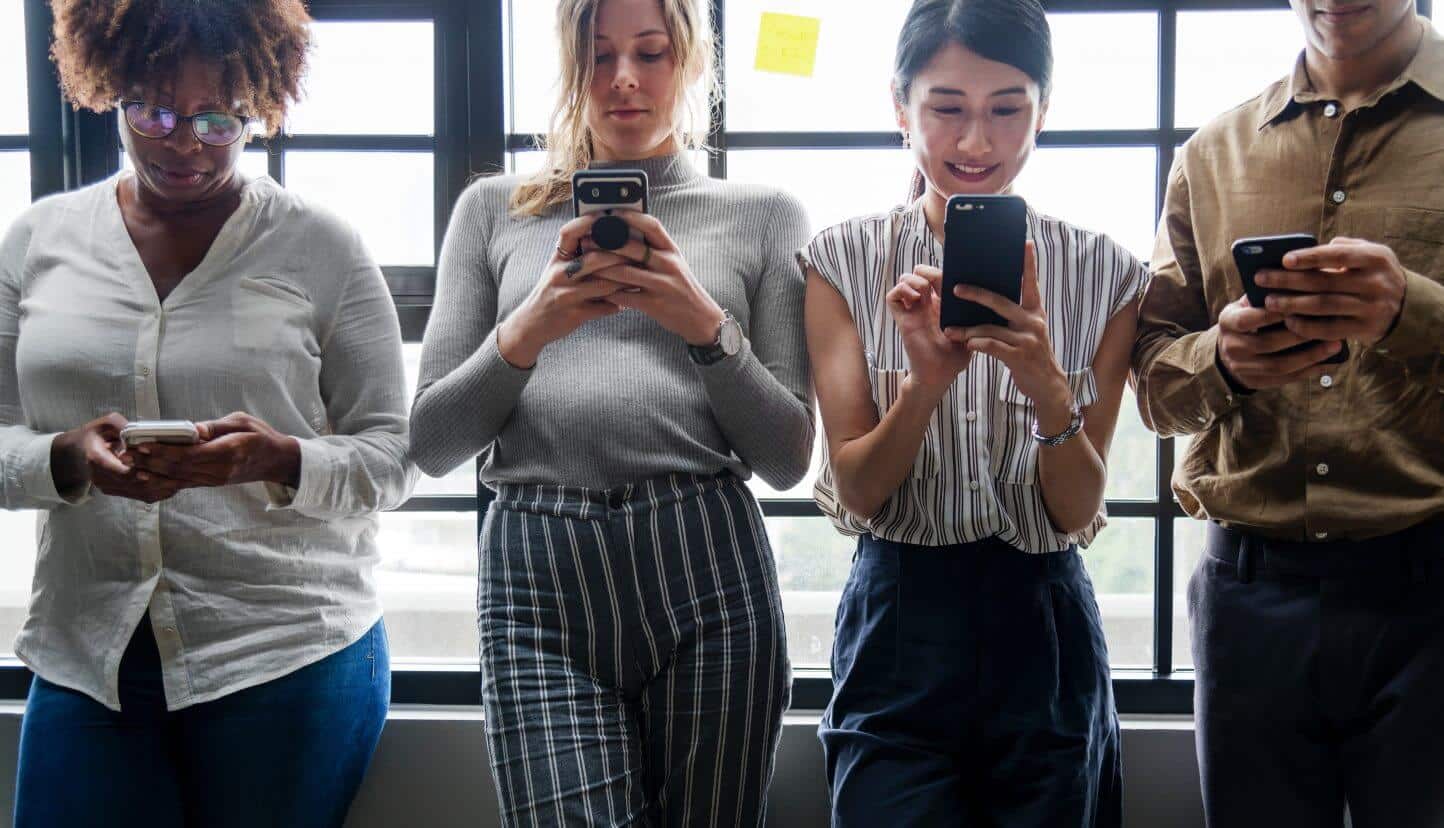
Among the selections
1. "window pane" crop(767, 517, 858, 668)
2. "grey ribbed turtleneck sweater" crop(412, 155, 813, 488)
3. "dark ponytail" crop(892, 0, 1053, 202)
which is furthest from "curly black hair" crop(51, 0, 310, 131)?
"window pane" crop(767, 517, 858, 668)

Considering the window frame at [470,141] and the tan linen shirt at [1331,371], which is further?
A: the window frame at [470,141]

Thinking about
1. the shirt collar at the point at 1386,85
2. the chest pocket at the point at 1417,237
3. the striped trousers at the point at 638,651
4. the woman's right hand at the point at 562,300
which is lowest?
the striped trousers at the point at 638,651

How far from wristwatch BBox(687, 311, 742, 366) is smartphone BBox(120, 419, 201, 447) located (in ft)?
2.01

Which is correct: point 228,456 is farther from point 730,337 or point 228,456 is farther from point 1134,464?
point 1134,464

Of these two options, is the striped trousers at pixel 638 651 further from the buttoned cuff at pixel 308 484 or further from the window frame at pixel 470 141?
the window frame at pixel 470 141

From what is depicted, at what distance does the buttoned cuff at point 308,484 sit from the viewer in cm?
133

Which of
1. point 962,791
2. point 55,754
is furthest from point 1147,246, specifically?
point 55,754

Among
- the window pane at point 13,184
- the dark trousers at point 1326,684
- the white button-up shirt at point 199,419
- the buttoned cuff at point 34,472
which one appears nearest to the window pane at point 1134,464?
the dark trousers at point 1326,684

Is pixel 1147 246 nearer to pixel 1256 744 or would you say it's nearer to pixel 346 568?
pixel 1256 744

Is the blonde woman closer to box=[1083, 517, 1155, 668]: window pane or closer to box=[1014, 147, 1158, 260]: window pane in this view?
box=[1014, 147, 1158, 260]: window pane

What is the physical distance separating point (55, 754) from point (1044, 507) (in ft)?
4.13

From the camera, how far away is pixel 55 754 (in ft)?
4.25

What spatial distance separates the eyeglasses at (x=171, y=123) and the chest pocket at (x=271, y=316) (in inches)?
7.7

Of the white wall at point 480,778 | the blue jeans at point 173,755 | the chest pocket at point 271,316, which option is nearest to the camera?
the blue jeans at point 173,755
